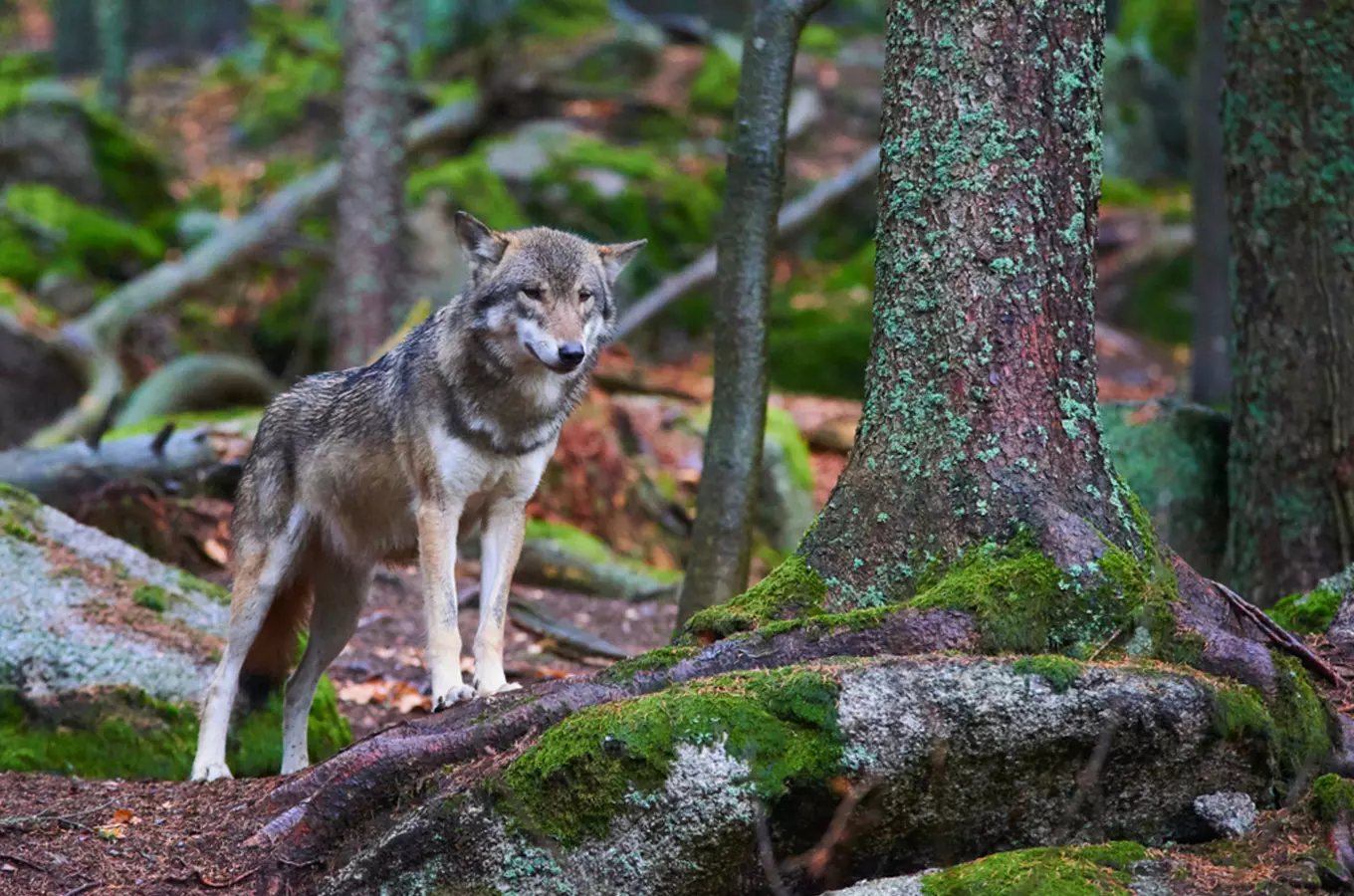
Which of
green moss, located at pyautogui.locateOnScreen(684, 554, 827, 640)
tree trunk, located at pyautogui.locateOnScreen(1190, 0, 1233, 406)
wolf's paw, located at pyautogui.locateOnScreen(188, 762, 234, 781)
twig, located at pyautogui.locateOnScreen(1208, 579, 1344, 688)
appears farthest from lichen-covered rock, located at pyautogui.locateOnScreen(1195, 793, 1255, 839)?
tree trunk, located at pyautogui.locateOnScreen(1190, 0, 1233, 406)

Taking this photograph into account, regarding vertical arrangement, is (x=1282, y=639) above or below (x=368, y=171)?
below

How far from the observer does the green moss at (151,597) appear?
6707mm

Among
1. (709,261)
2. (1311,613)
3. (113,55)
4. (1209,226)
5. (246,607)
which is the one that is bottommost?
(246,607)

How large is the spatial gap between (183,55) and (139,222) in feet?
52.9

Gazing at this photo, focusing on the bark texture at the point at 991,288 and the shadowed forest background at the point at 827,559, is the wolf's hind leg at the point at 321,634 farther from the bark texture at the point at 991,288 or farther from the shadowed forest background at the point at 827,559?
the bark texture at the point at 991,288

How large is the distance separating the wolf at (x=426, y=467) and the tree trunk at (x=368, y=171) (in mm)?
6553

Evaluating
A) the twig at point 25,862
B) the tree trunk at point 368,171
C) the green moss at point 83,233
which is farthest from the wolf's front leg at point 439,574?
the green moss at point 83,233

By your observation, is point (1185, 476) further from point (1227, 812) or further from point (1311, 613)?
point (1227, 812)

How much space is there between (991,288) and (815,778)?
1754 millimetres

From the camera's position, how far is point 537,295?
18.1 feet

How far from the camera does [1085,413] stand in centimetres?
450

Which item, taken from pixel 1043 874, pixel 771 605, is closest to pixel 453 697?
pixel 771 605

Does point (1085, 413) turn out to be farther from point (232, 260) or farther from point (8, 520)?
point (232, 260)

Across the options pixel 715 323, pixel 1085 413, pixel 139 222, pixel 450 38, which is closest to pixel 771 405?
pixel 715 323
